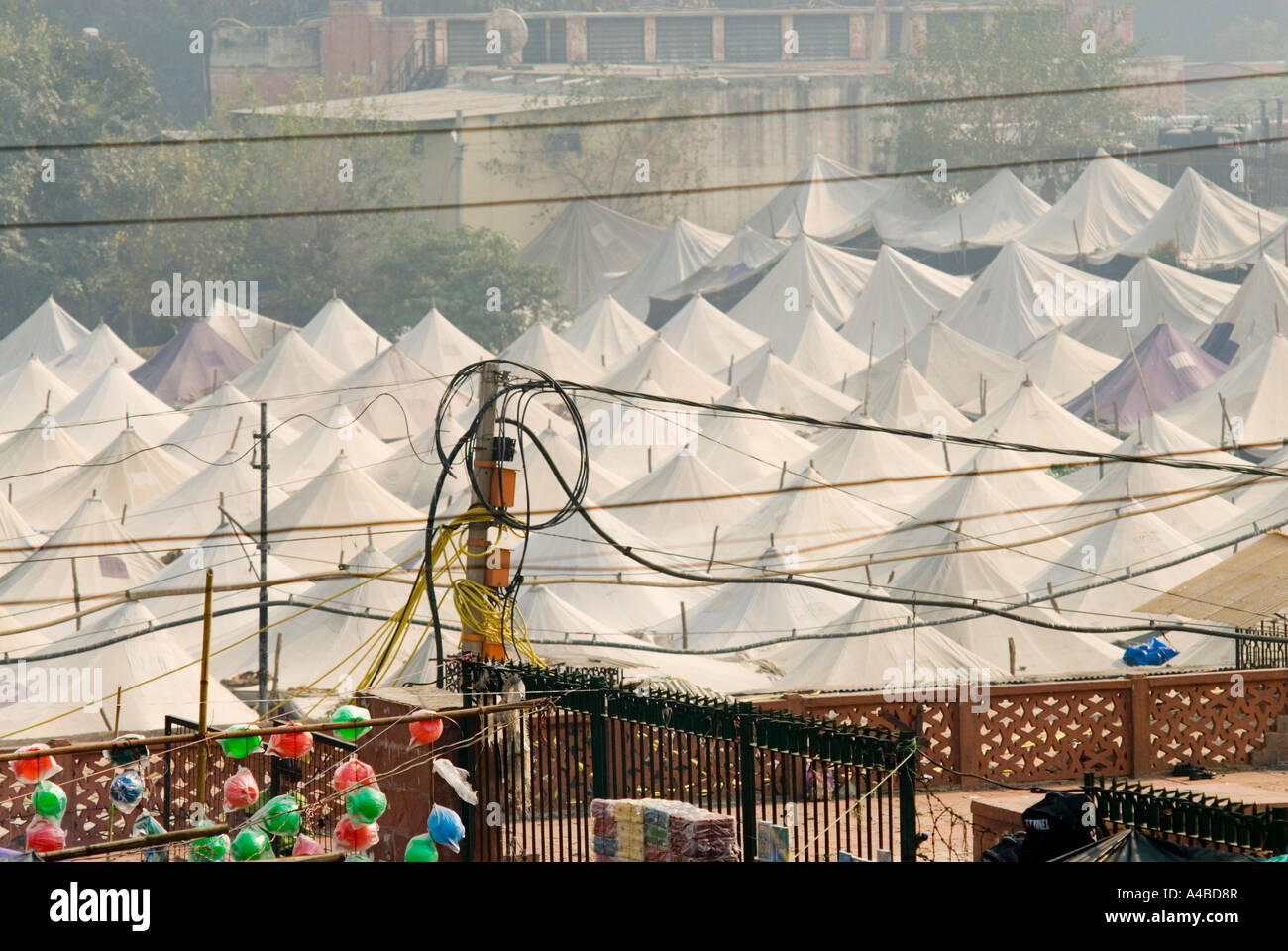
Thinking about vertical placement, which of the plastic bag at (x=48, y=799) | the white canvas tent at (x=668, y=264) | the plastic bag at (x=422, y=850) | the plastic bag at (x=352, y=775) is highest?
the white canvas tent at (x=668, y=264)

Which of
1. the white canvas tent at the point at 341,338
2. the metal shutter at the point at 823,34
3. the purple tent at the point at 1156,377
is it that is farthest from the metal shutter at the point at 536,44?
the purple tent at the point at 1156,377

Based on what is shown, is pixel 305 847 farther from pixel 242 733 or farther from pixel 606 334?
pixel 606 334

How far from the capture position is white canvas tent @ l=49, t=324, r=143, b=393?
52.5 meters

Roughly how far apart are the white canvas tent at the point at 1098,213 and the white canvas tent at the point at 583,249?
1753cm

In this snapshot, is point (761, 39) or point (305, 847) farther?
point (761, 39)

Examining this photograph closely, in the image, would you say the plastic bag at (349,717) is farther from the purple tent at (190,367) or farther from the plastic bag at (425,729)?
the purple tent at (190,367)

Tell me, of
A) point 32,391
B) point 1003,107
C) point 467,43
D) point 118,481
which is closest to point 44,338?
point 32,391

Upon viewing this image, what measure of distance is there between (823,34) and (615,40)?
9773 mm

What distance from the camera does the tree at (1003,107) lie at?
72.7m

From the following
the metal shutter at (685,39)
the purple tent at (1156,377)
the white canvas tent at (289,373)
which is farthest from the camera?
the metal shutter at (685,39)

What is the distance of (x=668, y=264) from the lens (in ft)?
220

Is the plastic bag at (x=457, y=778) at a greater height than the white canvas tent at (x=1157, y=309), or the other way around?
the white canvas tent at (x=1157, y=309)
